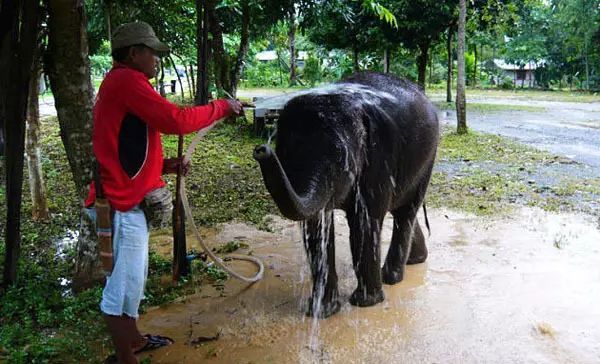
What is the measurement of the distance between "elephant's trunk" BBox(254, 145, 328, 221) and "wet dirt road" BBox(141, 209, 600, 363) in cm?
107

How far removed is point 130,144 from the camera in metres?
3.21

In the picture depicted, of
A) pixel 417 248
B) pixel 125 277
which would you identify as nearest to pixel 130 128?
pixel 125 277

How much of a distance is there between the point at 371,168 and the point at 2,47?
2997 mm

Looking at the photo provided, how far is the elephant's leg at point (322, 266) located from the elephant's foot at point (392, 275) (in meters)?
0.77

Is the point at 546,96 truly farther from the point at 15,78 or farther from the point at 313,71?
the point at 15,78

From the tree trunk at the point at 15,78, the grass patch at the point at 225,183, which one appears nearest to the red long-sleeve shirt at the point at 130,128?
the tree trunk at the point at 15,78

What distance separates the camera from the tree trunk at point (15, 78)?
434cm

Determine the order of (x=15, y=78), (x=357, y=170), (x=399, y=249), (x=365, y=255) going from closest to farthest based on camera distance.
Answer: (x=357, y=170)
(x=15, y=78)
(x=365, y=255)
(x=399, y=249)

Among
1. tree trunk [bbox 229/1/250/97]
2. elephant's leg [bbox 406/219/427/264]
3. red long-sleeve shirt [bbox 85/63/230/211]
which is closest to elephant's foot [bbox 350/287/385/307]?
elephant's leg [bbox 406/219/427/264]

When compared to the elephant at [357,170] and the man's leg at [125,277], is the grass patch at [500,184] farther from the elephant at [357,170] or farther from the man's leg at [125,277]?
the man's leg at [125,277]

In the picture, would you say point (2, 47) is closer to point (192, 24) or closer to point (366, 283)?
point (366, 283)

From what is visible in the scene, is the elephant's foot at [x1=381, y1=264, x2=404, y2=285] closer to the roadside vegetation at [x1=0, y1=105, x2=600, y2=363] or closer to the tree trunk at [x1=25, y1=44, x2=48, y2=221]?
the roadside vegetation at [x1=0, y1=105, x2=600, y2=363]

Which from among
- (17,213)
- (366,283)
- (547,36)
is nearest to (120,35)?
(17,213)

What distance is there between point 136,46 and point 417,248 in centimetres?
348
